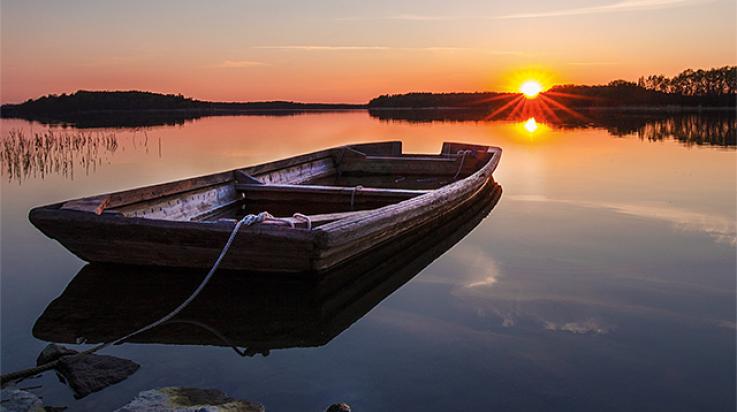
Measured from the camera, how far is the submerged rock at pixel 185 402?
2840mm

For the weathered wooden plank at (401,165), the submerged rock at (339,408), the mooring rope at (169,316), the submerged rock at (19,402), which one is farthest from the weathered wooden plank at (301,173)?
the submerged rock at (339,408)

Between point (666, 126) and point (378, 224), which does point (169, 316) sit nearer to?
point (378, 224)

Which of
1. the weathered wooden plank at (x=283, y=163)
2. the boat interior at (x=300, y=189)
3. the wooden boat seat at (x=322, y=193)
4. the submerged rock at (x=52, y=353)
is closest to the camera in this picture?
the submerged rock at (x=52, y=353)

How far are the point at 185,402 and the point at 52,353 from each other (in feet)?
3.75

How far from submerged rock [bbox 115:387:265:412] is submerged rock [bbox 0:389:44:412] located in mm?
415

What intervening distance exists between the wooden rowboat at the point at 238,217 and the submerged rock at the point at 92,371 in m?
1.29

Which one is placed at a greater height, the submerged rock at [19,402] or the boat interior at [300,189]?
the boat interior at [300,189]

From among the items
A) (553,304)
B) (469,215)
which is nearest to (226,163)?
(469,215)

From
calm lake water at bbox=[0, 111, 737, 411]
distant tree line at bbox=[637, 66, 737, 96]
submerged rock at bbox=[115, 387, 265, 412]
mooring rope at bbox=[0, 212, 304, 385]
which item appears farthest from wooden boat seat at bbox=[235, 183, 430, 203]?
distant tree line at bbox=[637, 66, 737, 96]

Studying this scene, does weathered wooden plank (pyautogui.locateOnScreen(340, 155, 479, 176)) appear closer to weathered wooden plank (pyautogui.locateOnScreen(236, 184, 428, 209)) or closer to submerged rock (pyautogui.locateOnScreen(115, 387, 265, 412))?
weathered wooden plank (pyautogui.locateOnScreen(236, 184, 428, 209))

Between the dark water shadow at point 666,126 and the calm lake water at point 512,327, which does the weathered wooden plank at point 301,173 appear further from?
the dark water shadow at point 666,126

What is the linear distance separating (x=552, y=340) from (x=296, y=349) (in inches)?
67.0

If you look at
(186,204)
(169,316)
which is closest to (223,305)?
(169,316)

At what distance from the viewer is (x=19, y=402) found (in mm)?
2855
